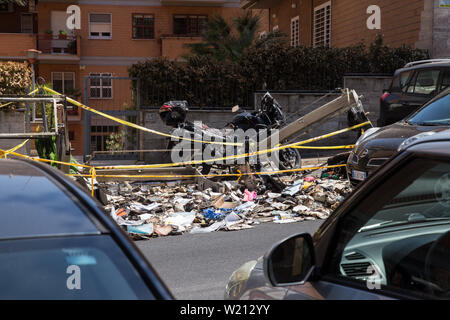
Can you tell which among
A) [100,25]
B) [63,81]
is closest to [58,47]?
[63,81]

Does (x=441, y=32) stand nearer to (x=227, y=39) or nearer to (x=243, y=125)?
(x=227, y=39)

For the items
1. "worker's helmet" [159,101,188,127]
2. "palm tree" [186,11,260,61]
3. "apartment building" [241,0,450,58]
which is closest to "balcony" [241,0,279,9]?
"apartment building" [241,0,450,58]

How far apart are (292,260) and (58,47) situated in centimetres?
3347

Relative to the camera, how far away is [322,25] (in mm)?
26109

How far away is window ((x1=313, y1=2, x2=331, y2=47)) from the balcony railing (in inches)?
583

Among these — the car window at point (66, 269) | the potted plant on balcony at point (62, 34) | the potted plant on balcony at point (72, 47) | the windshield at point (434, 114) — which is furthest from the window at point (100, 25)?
the car window at point (66, 269)

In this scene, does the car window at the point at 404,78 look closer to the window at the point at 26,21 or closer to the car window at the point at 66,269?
the car window at the point at 66,269

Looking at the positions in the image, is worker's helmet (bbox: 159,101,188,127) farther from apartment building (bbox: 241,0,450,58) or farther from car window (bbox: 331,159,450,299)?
car window (bbox: 331,159,450,299)

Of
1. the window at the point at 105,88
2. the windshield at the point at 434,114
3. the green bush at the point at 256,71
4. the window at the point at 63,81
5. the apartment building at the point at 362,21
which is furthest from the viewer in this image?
the window at the point at 63,81

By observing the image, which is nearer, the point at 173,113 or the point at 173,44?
the point at 173,113

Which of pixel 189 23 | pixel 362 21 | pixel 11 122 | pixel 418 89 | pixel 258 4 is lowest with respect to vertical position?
pixel 11 122

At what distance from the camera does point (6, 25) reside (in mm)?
38031

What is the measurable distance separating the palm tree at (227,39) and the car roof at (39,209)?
20.2 m

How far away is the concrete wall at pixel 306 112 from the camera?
16.4 m
